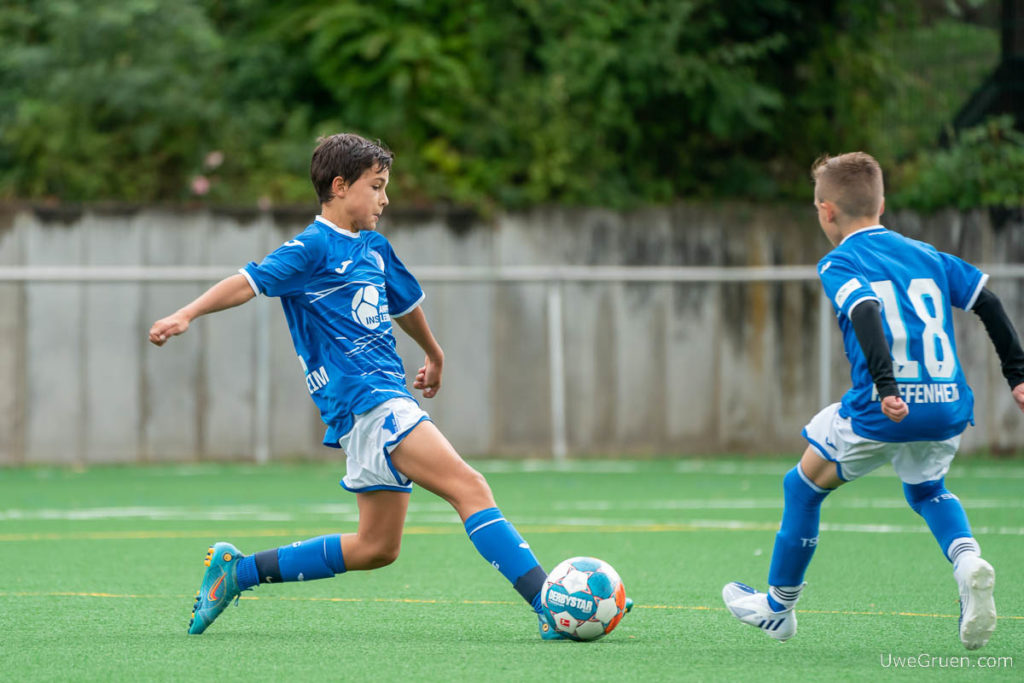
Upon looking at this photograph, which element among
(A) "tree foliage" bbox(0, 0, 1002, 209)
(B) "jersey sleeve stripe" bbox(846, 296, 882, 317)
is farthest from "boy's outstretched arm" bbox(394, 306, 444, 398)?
(A) "tree foliage" bbox(0, 0, 1002, 209)

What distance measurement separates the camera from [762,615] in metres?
5.00

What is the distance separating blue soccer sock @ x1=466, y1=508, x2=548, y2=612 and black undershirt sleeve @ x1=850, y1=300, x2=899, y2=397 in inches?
52.5

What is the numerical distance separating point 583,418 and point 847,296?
9.26m

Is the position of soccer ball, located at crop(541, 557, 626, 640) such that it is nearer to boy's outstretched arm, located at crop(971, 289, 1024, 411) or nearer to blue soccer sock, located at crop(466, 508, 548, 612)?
blue soccer sock, located at crop(466, 508, 548, 612)

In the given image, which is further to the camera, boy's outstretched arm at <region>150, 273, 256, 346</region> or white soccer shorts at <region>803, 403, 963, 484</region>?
white soccer shorts at <region>803, 403, 963, 484</region>

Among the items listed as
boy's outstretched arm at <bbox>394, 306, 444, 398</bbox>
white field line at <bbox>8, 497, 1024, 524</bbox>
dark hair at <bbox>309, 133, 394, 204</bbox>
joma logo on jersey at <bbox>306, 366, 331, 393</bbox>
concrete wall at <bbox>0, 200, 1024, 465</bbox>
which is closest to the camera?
joma logo on jersey at <bbox>306, 366, 331, 393</bbox>

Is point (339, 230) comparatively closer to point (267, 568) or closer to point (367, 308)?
point (367, 308)

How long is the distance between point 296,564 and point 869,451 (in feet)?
7.02

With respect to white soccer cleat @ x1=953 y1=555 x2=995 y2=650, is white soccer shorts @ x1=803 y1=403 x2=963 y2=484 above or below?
above

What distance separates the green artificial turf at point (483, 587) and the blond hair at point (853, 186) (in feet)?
4.97

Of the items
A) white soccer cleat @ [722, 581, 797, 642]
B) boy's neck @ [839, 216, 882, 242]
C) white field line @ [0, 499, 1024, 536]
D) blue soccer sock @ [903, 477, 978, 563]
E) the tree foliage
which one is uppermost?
the tree foliage

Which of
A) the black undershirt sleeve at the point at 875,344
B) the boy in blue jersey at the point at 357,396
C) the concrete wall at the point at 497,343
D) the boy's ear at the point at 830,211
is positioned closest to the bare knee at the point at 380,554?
the boy in blue jersey at the point at 357,396

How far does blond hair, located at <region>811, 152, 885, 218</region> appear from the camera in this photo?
193 inches

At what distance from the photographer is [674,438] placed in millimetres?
14000
